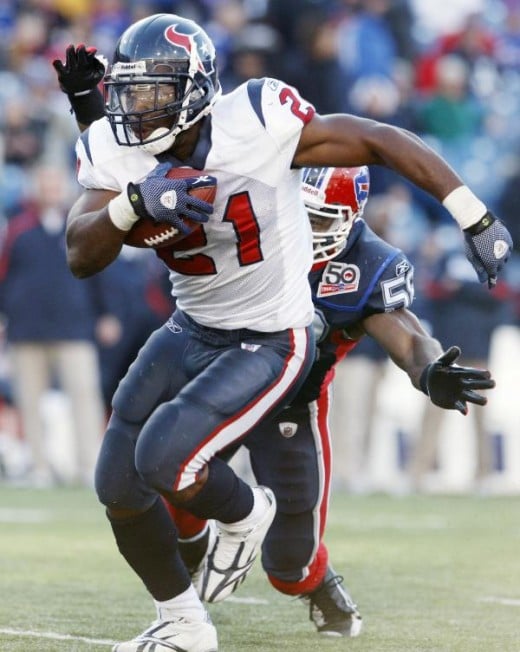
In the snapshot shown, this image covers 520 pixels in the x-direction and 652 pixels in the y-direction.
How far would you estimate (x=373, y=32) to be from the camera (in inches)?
507

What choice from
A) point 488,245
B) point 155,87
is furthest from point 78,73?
point 488,245

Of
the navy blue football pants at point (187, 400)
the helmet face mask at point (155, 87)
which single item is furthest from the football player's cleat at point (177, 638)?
the helmet face mask at point (155, 87)

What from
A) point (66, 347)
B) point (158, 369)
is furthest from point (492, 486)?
point (158, 369)

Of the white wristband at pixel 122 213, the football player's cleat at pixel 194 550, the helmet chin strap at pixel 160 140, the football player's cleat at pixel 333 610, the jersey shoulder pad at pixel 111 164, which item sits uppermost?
the helmet chin strap at pixel 160 140

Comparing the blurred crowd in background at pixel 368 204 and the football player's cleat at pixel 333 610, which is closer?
the football player's cleat at pixel 333 610

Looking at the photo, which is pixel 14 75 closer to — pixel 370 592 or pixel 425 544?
pixel 425 544

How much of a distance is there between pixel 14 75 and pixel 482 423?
16.0 ft

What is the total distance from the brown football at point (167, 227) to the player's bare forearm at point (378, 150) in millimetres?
339

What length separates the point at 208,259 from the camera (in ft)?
14.0

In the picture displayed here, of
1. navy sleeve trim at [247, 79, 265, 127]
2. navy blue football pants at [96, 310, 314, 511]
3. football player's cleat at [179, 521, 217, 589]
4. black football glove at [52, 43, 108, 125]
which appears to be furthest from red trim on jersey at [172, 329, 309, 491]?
black football glove at [52, 43, 108, 125]

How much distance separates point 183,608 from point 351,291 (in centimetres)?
121

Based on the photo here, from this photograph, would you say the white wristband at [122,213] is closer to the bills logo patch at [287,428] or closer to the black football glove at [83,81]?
the black football glove at [83,81]

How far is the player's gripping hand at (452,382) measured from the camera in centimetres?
437

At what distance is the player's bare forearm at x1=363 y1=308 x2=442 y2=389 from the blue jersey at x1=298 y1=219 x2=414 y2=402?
1.3 inches
